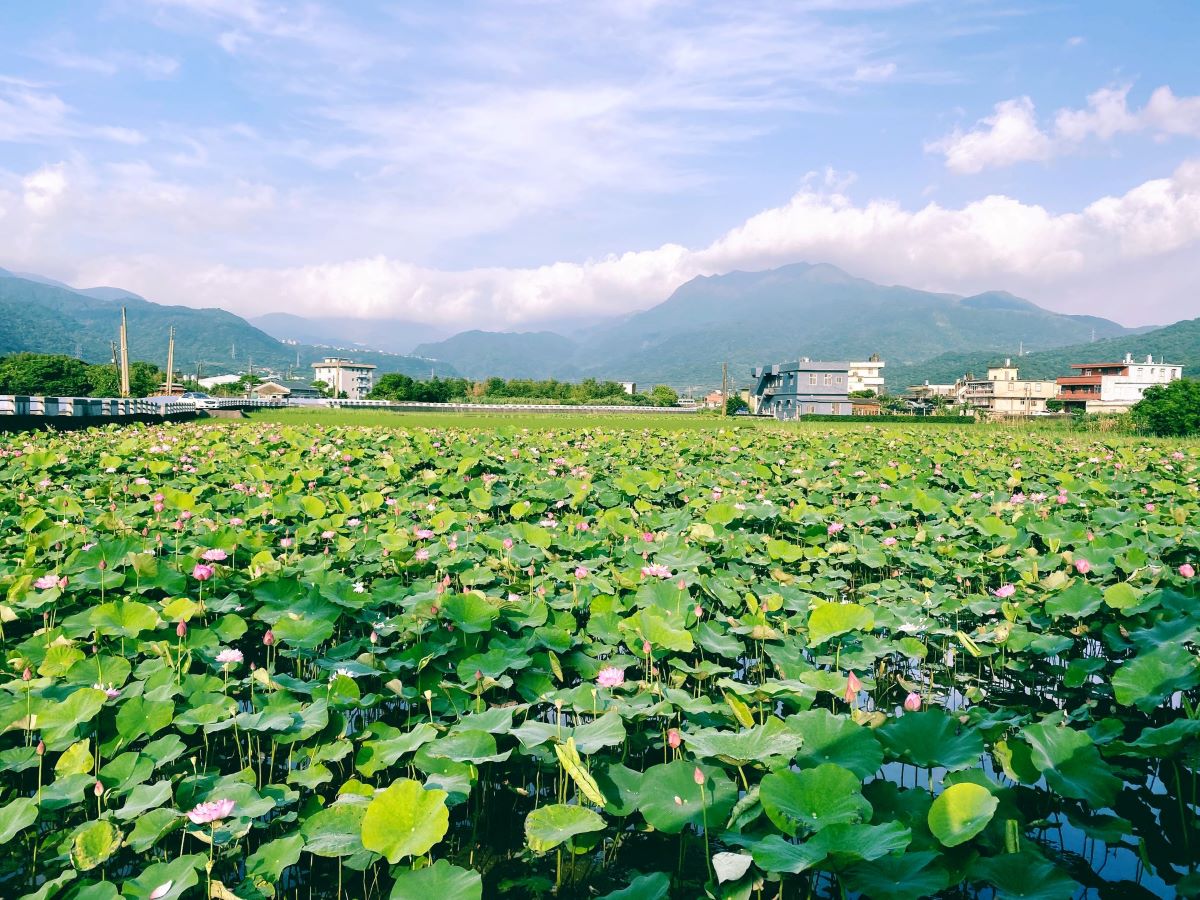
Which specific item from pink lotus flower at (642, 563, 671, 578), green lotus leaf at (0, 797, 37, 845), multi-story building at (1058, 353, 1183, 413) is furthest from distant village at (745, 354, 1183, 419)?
green lotus leaf at (0, 797, 37, 845)

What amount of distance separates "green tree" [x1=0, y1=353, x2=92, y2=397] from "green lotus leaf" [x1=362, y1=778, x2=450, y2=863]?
2807 inches

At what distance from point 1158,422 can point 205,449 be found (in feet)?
95.3

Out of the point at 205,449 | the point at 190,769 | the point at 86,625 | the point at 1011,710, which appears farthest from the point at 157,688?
the point at 205,449

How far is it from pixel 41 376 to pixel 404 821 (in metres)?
75.6

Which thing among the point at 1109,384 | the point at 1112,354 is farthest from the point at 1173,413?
the point at 1112,354

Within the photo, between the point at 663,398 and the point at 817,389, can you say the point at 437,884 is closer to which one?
the point at 817,389

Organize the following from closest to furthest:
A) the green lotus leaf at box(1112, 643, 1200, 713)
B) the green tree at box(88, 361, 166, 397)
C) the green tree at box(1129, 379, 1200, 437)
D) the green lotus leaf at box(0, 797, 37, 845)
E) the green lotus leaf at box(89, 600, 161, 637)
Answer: the green lotus leaf at box(0, 797, 37, 845) → the green lotus leaf at box(1112, 643, 1200, 713) → the green lotus leaf at box(89, 600, 161, 637) → the green tree at box(1129, 379, 1200, 437) → the green tree at box(88, 361, 166, 397)

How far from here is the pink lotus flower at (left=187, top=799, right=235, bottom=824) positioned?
1.77 m

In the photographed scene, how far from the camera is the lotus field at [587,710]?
1.77 metres

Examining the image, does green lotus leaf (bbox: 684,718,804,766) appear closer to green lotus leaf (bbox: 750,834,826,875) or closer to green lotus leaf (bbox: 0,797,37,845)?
green lotus leaf (bbox: 750,834,826,875)

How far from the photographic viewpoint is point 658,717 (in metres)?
2.79

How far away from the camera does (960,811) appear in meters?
1.66

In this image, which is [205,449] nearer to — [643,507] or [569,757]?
[643,507]

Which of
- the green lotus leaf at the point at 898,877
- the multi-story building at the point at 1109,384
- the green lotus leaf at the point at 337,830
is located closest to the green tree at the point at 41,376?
the green lotus leaf at the point at 337,830
